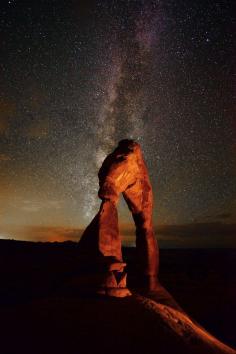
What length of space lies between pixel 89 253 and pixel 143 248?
16.1 ft

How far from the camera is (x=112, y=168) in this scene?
42.0 feet

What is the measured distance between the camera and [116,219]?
40.5ft

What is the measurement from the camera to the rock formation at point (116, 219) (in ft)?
35.0

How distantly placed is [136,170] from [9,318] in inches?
313

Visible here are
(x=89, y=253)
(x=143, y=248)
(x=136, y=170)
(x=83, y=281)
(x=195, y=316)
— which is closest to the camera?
(x=83, y=281)

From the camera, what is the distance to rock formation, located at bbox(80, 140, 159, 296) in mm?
10662

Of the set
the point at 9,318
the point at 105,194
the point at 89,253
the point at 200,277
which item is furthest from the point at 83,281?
the point at 200,277

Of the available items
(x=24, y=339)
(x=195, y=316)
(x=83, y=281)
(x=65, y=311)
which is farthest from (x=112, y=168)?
(x=195, y=316)

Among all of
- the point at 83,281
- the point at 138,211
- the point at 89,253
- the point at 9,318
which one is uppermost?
the point at 138,211

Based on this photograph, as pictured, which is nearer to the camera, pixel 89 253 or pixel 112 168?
pixel 89 253

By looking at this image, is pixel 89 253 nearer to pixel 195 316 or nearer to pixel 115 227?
pixel 115 227

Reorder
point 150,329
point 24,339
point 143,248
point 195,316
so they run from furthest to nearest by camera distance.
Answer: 1. point 195,316
2. point 143,248
3. point 150,329
4. point 24,339

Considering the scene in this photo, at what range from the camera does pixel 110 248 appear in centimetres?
1150

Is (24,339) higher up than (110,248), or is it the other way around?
(110,248)
